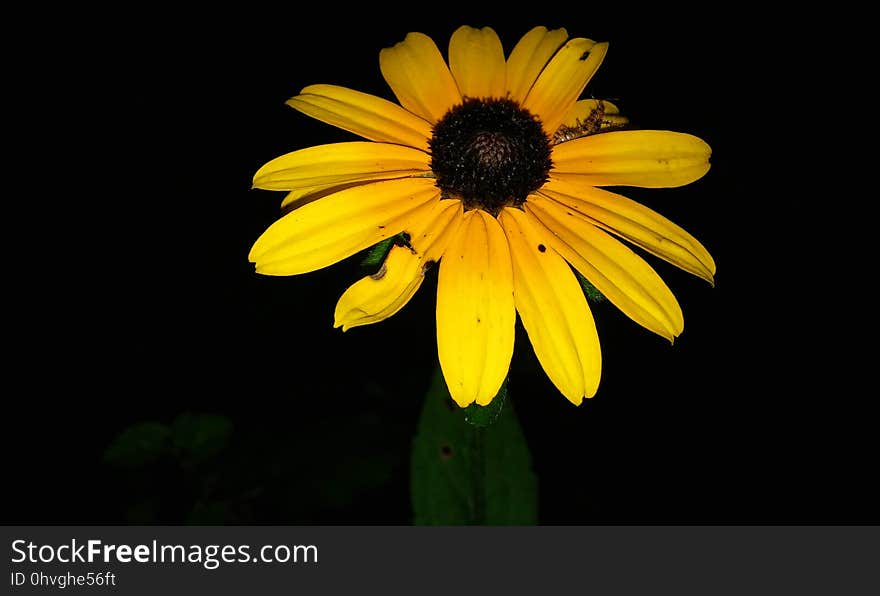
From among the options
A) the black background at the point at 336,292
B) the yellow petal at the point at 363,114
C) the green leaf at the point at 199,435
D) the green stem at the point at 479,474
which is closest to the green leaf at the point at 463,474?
the green stem at the point at 479,474

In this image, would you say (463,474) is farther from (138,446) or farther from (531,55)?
(531,55)

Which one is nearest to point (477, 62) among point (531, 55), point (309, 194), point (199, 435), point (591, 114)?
point (531, 55)

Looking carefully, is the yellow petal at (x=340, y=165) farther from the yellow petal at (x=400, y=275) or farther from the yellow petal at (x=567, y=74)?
the yellow petal at (x=567, y=74)

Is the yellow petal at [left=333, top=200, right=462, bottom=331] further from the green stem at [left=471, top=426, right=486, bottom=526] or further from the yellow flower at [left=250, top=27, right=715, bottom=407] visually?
the green stem at [left=471, top=426, right=486, bottom=526]

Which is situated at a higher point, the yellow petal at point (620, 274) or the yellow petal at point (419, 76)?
the yellow petal at point (419, 76)

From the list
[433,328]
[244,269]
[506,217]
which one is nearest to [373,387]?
[433,328]

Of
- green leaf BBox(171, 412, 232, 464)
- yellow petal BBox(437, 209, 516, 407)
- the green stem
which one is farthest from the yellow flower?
green leaf BBox(171, 412, 232, 464)
